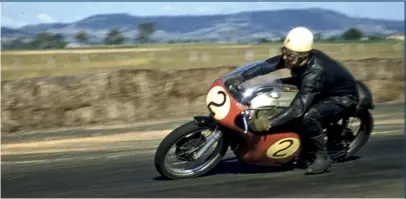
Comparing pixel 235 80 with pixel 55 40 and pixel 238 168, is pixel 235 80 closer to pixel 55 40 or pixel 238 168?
pixel 238 168

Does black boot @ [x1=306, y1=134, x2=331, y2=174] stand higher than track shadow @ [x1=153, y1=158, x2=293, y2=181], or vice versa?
black boot @ [x1=306, y1=134, x2=331, y2=174]

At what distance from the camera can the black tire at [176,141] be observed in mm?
7609

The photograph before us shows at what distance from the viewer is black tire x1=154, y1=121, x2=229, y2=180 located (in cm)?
761

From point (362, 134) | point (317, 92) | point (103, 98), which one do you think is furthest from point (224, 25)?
point (317, 92)

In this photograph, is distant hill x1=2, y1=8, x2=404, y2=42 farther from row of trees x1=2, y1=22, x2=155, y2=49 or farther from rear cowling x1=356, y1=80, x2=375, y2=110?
rear cowling x1=356, y1=80, x2=375, y2=110

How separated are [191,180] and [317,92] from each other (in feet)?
5.01

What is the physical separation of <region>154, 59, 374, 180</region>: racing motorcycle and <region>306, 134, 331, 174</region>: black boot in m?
0.14

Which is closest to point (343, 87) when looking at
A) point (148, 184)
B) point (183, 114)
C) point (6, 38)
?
point (148, 184)

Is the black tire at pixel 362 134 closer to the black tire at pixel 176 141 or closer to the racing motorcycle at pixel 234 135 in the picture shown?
the racing motorcycle at pixel 234 135

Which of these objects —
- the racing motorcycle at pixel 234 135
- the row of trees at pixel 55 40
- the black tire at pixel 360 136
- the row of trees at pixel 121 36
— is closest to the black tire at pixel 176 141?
the racing motorcycle at pixel 234 135

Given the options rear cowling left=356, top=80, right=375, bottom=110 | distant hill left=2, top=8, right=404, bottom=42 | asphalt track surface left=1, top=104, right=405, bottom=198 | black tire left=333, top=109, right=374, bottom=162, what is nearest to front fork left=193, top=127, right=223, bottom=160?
asphalt track surface left=1, top=104, right=405, bottom=198

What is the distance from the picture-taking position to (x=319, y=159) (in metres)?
8.15

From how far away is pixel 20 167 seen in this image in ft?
29.7

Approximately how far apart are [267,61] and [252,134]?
33.9 inches
